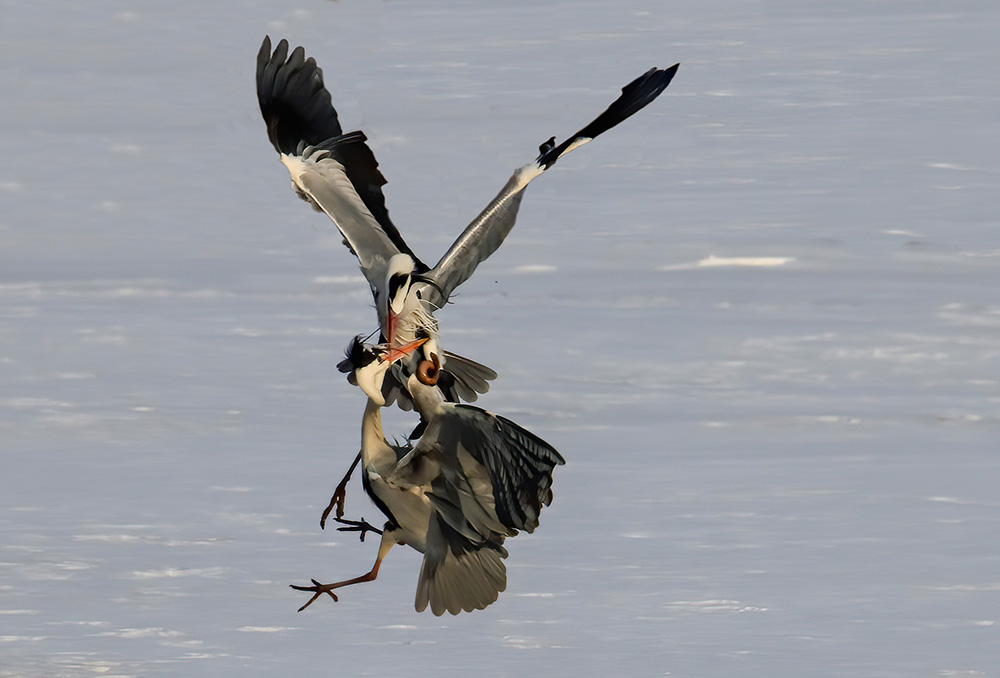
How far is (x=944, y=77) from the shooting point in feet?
42.5

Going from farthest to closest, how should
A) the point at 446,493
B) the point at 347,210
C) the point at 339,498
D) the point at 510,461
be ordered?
the point at 347,210
the point at 339,498
the point at 446,493
the point at 510,461

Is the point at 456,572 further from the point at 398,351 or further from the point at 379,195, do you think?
the point at 379,195

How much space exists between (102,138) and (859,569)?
673 cm

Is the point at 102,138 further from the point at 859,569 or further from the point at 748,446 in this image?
the point at 859,569

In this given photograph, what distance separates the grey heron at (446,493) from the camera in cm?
593

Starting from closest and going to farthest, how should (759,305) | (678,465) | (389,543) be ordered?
(389,543)
(678,465)
(759,305)

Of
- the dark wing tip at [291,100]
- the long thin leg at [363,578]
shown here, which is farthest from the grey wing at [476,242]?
the long thin leg at [363,578]

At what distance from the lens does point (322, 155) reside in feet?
24.6

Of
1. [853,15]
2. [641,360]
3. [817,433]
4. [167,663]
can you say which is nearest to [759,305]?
[641,360]

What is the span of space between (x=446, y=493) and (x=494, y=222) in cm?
132

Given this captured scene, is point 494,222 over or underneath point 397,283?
over

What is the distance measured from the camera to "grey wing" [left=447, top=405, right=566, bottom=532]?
5.82 meters

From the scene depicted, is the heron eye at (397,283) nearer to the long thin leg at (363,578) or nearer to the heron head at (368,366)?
the heron head at (368,366)

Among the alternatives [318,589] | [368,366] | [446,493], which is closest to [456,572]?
[446,493]
